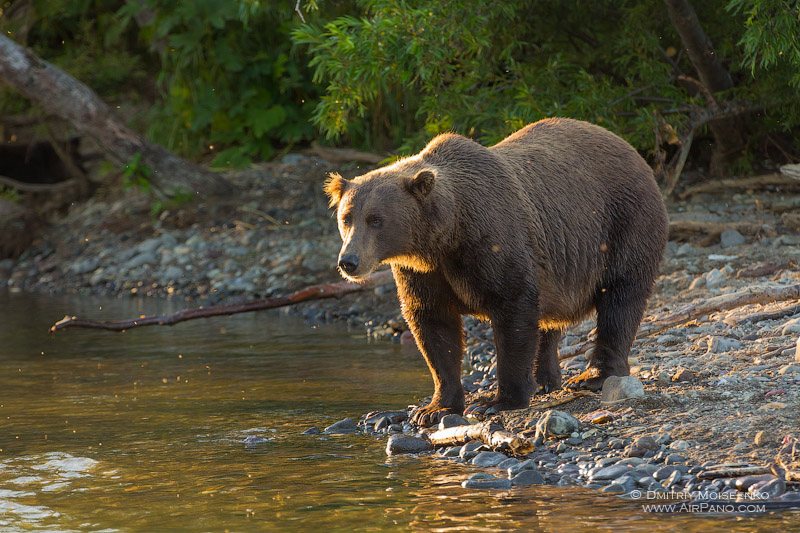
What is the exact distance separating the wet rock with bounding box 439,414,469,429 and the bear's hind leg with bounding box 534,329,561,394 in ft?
3.32

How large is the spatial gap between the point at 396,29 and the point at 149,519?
699cm

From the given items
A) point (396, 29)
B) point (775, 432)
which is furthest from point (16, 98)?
point (775, 432)

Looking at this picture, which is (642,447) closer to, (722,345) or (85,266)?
(722,345)

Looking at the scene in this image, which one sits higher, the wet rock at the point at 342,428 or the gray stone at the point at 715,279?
the gray stone at the point at 715,279

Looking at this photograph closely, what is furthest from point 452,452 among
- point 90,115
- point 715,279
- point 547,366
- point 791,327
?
point 90,115

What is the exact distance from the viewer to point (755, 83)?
44.1 ft

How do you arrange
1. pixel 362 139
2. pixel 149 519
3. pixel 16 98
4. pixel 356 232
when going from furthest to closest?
1. pixel 16 98
2. pixel 362 139
3. pixel 356 232
4. pixel 149 519

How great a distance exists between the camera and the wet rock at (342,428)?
7.70 meters

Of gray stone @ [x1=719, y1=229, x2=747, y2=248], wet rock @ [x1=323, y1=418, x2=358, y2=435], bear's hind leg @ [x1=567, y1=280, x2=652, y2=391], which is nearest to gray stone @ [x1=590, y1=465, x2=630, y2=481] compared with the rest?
bear's hind leg @ [x1=567, y1=280, x2=652, y2=391]

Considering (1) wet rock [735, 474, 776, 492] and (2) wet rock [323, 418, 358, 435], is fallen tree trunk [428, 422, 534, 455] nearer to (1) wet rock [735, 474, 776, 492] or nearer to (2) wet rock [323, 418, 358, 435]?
(2) wet rock [323, 418, 358, 435]

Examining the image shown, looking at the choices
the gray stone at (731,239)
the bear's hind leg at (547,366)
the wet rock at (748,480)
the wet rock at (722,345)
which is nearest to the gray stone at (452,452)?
the bear's hind leg at (547,366)

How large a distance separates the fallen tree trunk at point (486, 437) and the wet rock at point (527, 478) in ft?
1.27

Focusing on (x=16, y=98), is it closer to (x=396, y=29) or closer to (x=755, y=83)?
(x=396, y=29)

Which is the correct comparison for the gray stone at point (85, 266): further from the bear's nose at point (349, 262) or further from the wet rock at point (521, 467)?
the wet rock at point (521, 467)
